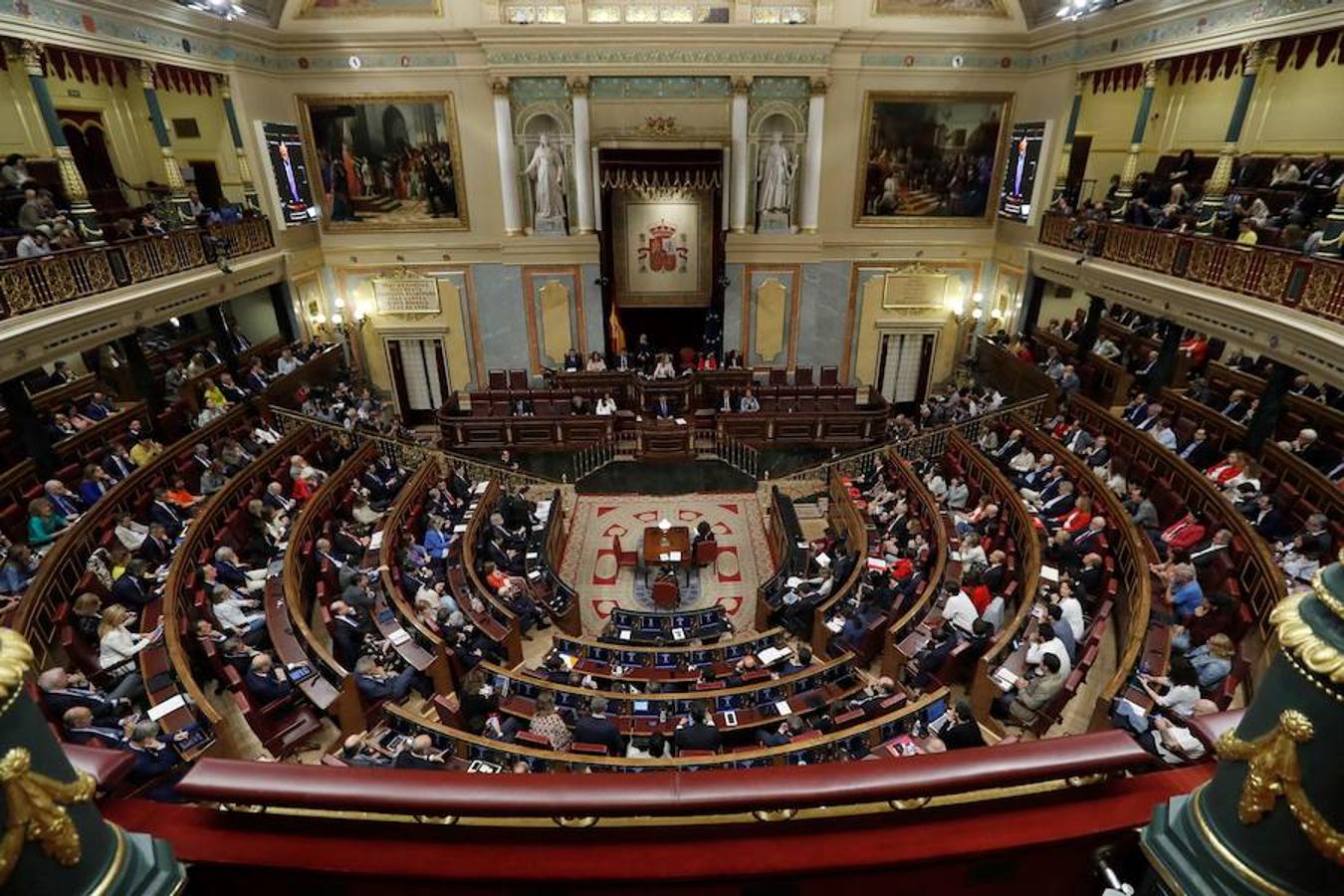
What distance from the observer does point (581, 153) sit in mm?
15453

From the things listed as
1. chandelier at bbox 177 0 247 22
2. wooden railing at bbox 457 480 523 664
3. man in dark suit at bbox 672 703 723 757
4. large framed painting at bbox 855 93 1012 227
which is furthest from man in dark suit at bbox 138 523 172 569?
large framed painting at bbox 855 93 1012 227

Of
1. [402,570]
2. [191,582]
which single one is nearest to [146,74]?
[191,582]

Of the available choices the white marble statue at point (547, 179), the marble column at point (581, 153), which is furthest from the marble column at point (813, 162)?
the white marble statue at point (547, 179)

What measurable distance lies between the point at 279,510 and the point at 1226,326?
14972 millimetres

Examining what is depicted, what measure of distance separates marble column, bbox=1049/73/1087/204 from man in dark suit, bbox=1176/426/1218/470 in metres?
7.02

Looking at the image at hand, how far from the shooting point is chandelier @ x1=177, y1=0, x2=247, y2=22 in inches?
474

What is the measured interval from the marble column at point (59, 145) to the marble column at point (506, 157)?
7771mm

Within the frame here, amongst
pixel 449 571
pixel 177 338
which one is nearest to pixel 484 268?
pixel 177 338

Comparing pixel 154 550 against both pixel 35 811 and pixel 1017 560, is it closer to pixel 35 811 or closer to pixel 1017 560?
pixel 35 811

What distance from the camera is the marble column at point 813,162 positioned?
15367 millimetres

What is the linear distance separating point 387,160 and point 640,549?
37.1 ft

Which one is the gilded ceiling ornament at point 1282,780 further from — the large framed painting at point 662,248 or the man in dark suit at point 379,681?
the large framed painting at point 662,248

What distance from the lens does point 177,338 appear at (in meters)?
16.4

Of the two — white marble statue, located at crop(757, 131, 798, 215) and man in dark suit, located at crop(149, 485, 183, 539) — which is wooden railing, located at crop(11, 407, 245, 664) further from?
white marble statue, located at crop(757, 131, 798, 215)
